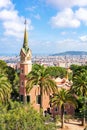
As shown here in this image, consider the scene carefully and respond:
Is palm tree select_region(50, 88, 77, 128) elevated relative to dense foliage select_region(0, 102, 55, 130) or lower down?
elevated

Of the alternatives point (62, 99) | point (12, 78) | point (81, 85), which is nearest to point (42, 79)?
point (62, 99)

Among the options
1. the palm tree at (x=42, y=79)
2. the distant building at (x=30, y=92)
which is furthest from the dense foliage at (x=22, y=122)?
the distant building at (x=30, y=92)

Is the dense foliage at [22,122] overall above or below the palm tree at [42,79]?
below

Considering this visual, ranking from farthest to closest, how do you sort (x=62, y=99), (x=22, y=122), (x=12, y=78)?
1. (x=12, y=78)
2. (x=62, y=99)
3. (x=22, y=122)

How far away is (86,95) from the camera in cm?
4962

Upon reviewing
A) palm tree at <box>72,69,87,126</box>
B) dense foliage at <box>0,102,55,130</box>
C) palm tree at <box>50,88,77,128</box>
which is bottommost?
dense foliage at <box>0,102,55,130</box>

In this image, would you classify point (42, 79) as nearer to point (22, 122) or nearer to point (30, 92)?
point (30, 92)

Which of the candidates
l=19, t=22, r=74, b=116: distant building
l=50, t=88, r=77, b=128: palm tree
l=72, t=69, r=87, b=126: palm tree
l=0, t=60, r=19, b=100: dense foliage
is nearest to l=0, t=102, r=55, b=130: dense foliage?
l=50, t=88, r=77, b=128: palm tree

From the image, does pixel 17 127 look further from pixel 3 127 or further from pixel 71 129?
pixel 71 129

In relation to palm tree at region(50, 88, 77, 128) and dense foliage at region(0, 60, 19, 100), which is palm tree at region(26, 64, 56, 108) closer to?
palm tree at region(50, 88, 77, 128)

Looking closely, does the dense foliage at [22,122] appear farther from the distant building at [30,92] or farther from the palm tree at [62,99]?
the distant building at [30,92]

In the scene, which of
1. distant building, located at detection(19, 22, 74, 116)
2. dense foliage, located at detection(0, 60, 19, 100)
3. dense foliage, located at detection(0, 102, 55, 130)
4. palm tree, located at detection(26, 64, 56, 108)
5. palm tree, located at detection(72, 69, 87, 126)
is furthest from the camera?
dense foliage, located at detection(0, 60, 19, 100)

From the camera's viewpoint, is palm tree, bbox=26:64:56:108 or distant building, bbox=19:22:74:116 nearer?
palm tree, bbox=26:64:56:108

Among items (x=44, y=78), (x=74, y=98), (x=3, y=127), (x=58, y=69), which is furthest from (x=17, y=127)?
(x=58, y=69)
